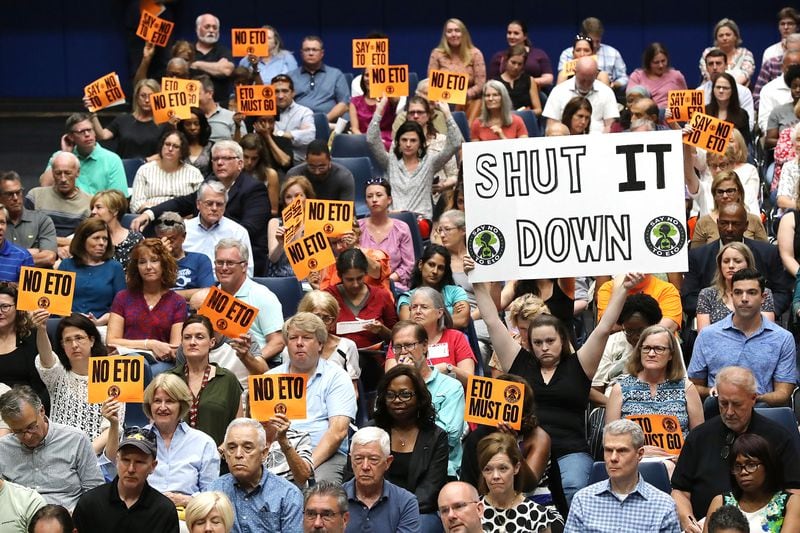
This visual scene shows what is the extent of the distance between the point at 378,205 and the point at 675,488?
3603 millimetres

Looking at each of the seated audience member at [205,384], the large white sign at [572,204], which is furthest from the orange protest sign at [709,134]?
the seated audience member at [205,384]

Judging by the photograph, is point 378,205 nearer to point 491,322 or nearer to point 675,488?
point 491,322

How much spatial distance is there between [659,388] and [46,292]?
3.18 m

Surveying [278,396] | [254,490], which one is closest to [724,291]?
[278,396]

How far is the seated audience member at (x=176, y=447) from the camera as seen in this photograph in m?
7.29

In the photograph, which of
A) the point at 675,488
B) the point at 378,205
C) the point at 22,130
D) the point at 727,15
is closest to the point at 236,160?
the point at 378,205

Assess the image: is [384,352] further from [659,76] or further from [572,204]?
[659,76]

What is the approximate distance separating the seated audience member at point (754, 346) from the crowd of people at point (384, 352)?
1 cm

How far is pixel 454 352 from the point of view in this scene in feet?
27.7

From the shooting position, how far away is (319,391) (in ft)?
25.5

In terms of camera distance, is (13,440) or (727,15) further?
(727,15)

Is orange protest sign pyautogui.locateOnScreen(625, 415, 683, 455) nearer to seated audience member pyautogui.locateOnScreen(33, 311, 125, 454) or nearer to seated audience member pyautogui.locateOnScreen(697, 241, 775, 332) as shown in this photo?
seated audience member pyautogui.locateOnScreen(697, 241, 775, 332)

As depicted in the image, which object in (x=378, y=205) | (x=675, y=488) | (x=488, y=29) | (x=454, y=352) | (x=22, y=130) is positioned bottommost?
(x=675, y=488)

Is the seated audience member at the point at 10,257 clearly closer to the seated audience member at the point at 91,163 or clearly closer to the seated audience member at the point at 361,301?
the seated audience member at the point at 91,163
